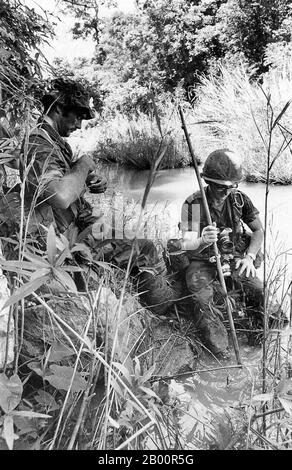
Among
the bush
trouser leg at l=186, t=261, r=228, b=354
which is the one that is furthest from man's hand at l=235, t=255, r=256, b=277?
the bush

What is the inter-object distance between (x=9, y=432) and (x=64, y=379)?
0.27 metres

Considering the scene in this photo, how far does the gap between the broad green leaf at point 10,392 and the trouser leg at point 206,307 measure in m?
1.28

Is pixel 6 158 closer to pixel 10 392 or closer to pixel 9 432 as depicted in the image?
pixel 10 392

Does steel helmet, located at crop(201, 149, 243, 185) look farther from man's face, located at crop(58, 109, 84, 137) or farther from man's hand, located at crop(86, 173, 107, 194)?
man's face, located at crop(58, 109, 84, 137)

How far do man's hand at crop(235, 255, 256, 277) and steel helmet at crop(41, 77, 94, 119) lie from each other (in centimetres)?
120

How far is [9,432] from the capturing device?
1.05m

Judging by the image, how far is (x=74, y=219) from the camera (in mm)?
2457

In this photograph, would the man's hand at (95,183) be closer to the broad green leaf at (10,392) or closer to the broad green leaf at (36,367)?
the broad green leaf at (36,367)

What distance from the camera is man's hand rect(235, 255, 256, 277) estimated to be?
260cm

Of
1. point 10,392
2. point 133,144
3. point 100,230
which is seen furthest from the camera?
point 133,144

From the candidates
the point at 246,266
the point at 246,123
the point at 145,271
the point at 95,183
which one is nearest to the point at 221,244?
the point at 246,266
